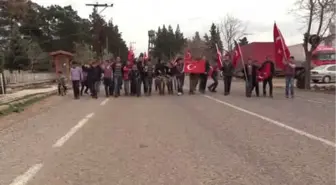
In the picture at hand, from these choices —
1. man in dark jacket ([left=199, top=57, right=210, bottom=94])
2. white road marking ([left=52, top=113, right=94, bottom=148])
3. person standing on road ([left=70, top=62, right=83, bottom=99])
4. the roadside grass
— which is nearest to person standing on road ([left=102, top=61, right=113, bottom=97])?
person standing on road ([left=70, top=62, right=83, bottom=99])

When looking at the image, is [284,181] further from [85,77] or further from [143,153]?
[85,77]

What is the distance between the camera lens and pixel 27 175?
6.57 m

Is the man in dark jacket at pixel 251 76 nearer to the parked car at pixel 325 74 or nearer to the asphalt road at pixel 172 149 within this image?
the asphalt road at pixel 172 149

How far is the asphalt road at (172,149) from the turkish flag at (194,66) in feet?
33.1

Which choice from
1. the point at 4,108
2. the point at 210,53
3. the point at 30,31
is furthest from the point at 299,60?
the point at 210,53

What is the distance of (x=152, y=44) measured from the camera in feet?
509

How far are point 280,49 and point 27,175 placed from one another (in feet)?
56.8

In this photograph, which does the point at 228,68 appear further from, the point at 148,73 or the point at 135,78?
the point at 135,78

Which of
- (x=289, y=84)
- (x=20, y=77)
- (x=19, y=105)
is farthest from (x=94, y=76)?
(x=20, y=77)

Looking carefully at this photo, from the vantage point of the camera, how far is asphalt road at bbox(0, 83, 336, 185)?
6301 mm

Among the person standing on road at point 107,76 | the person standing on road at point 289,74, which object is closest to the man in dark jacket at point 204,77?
the person standing on road at point 107,76

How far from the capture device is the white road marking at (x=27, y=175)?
622 centimetres

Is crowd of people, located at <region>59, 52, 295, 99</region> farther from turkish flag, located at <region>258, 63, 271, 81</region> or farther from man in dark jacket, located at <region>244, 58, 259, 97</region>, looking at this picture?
turkish flag, located at <region>258, 63, 271, 81</region>

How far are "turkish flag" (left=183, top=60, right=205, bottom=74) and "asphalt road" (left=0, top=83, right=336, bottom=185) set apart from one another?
33.1 ft
